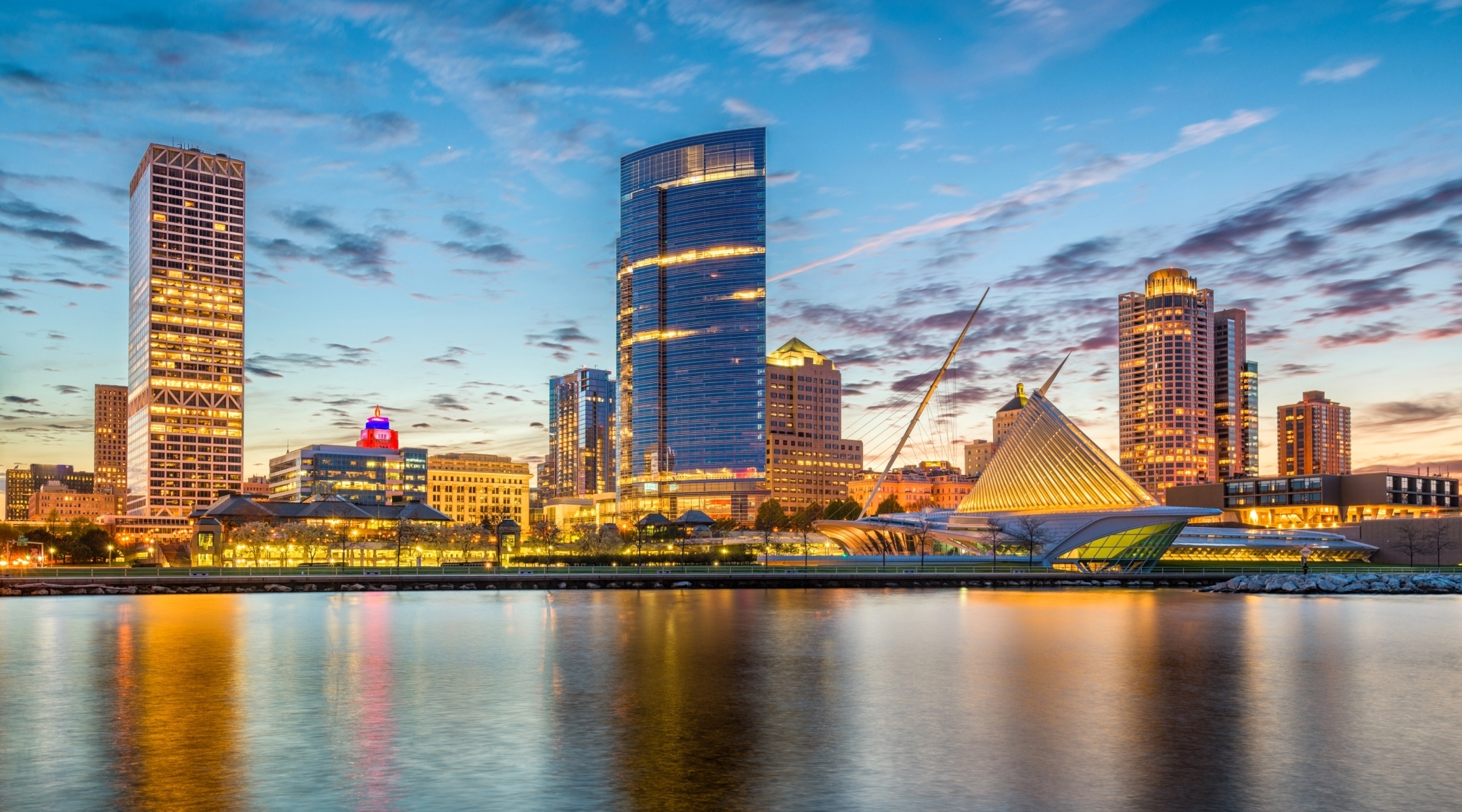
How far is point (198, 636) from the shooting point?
49344 mm

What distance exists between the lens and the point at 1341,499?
598 ft

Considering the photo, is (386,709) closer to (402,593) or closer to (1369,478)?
(402,593)

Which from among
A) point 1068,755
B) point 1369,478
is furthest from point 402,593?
point 1369,478

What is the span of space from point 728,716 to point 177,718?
1423 centimetres

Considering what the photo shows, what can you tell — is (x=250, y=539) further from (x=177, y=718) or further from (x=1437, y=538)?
(x=1437, y=538)

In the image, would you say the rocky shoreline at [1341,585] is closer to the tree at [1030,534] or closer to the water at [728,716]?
the tree at [1030,534]

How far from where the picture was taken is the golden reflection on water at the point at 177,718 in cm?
2088

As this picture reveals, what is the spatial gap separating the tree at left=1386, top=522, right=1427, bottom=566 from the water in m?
96.3

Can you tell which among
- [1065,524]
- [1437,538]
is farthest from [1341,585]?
[1437,538]

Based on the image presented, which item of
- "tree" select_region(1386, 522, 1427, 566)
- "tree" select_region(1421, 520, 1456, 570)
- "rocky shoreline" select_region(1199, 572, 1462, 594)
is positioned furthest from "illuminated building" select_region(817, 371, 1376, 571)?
"rocky shoreline" select_region(1199, 572, 1462, 594)

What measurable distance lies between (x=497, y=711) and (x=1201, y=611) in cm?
5147

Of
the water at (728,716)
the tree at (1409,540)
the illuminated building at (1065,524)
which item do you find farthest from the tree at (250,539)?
the tree at (1409,540)

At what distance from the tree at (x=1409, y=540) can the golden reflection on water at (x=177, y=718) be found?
456 ft

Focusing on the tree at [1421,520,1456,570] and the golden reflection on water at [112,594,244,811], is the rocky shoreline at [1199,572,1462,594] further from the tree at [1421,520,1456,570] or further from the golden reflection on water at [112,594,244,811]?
the golden reflection on water at [112,594,244,811]
